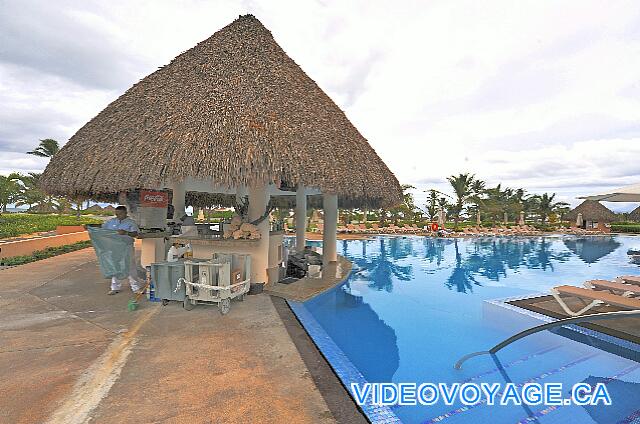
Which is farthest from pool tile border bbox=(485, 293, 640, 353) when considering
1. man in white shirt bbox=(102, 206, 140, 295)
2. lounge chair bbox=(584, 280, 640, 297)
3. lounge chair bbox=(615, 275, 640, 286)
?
man in white shirt bbox=(102, 206, 140, 295)

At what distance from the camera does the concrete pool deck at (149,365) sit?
270 cm

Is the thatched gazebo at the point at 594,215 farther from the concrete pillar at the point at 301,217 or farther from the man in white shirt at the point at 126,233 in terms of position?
the man in white shirt at the point at 126,233

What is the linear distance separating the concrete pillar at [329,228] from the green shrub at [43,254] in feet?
32.7

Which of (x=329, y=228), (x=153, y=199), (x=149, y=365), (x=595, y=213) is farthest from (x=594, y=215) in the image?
(x=149, y=365)

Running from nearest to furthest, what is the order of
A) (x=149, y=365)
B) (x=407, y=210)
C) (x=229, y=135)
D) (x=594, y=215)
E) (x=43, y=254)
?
(x=149, y=365)
(x=229, y=135)
(x=43, y=254)
(x=594, y=215)
(x=407, y=210)

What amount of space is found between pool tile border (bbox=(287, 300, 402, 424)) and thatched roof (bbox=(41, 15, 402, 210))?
282 cm

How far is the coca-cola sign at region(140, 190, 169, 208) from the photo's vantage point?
8.68 meters

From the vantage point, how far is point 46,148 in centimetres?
2831

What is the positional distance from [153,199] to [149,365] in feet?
21.1

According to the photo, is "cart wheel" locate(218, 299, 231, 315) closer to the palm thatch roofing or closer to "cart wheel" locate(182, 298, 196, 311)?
"cart wheel" locate(182, 298, 196, 311)

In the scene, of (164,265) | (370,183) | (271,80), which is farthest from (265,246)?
(271,80)

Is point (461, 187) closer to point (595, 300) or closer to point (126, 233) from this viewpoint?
point (595, 300)

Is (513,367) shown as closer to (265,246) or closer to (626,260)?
(265,246)
